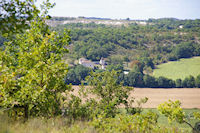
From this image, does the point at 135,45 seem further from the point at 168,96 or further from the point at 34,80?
the point at 34,80

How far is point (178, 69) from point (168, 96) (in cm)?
3003

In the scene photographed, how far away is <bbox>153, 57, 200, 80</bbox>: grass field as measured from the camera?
79575mm

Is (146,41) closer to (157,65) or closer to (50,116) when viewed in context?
(157,65)

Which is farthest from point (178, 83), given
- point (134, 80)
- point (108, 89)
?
point (108, 89)

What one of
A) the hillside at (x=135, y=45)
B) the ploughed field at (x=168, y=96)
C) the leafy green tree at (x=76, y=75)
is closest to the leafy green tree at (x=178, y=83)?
the ploughed field at (x=168, y=96)

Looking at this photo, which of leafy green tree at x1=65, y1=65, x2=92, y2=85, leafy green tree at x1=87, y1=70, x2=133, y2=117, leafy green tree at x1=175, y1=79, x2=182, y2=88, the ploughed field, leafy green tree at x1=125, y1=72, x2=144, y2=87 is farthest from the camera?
leafy green tree at x1=125, y1=72, x2=144, y2=87

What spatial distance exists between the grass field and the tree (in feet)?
239

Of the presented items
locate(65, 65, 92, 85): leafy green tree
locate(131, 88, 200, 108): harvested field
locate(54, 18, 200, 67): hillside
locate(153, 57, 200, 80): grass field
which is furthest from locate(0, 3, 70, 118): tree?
locate(54, 18, 200, 67): hillside

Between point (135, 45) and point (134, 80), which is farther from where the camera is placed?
point (135, 45)

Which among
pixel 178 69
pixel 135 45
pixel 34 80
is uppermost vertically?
pixel 34 80

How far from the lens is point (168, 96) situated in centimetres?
6088

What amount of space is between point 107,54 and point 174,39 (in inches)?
2190

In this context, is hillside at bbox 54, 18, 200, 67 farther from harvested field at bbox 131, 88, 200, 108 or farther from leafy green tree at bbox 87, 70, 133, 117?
leafy green tree at bbox 87, 70, 133, 117

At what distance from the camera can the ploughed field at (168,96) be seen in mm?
50750
